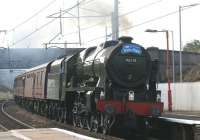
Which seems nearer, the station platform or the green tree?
the station platform

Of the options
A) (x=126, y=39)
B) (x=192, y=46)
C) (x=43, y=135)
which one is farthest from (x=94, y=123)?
(x=192, y=46)

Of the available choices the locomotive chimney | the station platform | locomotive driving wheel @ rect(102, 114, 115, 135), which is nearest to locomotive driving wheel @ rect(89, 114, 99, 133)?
locomotive driving wheel @ rect(102, 114, 115, 135)

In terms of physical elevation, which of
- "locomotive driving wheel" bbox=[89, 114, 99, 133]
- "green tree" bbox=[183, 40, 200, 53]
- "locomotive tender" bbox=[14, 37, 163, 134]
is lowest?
"locomotive driving wheel" bbox=[89, 114, 99, 133]

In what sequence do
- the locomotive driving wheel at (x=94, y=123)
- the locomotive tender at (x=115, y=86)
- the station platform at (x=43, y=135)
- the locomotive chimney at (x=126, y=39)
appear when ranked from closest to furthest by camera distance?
the station platform at (x=43, y=135) < the locomotive tender at (x=115, y=86) < the locomotive chimney at (x=126, y=39) < the locomotive driving wheel at (x=94, y=123)

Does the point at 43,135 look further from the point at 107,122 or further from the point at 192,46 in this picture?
the point at 192,46

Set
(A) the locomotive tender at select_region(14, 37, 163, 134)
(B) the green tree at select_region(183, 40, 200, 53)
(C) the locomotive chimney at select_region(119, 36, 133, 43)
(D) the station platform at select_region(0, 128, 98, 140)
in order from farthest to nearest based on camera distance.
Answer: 1. (B) the green tree at select_region(183, 40, 200, 53)
2. (C) the locomotive chimney at select_region(119, 36, 133, 43)
3. (A) the locomotive tender at select_region(14, 37, 163, 134)
4. (D) the station platform at select_region(0, 128, 98, 140)

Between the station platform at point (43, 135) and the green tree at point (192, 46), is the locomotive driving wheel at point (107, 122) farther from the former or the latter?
the green tree at point (192, 46)

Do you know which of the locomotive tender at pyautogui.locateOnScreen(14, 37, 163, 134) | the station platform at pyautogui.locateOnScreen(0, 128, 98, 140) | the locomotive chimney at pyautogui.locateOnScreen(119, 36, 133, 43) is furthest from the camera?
the locomotive chimney at pyautogui.locateOnScreen(119, 36, 133, 43)

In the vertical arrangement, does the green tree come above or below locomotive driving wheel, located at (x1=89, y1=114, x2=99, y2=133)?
above

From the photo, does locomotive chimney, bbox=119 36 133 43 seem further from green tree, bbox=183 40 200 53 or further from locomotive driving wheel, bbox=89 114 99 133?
green tree, bbox=183 40 200 53

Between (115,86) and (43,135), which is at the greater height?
(115,86)

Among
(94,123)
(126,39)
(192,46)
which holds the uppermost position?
(192,46)

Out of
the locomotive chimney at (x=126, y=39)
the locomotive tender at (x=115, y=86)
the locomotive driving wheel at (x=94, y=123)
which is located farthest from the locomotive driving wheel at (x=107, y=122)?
the locomotive chimney at (x=126, y=39)

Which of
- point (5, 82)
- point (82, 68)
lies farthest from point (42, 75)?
point (5, 82)
